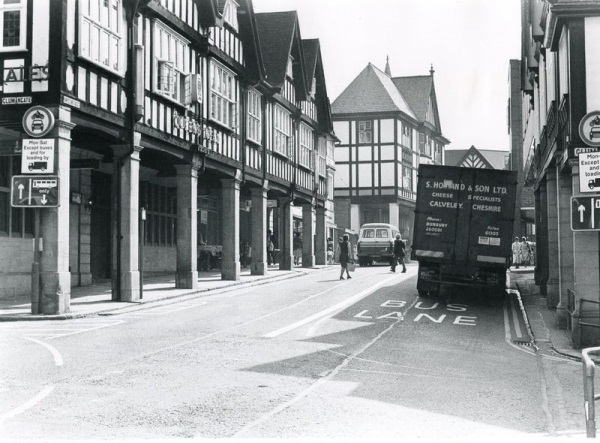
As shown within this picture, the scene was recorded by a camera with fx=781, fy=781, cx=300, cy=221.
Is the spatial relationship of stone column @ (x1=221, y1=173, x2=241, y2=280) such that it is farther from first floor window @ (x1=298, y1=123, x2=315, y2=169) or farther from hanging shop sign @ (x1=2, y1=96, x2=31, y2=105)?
hanging shop sign @ (x1=2, y1=96, x2=31, y2=105)

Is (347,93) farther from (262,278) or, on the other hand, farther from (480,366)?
(480,366)

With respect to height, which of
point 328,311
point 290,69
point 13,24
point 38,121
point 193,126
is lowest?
point 328,311

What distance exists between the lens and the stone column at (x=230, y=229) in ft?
93.9

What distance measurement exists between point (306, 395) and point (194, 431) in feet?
6.60

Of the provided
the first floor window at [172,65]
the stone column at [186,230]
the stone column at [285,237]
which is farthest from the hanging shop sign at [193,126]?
the stone column at [285,237]

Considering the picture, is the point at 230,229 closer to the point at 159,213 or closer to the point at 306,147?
the point at 159,213

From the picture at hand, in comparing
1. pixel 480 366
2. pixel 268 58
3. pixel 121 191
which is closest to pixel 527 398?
pixel 480 366

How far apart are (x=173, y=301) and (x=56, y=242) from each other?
4932 millimetres

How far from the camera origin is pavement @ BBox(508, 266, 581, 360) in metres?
13.6

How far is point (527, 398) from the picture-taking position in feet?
29.3

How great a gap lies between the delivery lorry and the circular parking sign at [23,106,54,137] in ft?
31.2

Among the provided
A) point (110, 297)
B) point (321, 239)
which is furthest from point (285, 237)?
point (110, 297)

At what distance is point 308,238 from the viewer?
4134 cm

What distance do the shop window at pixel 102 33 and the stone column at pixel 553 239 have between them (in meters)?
11.1
